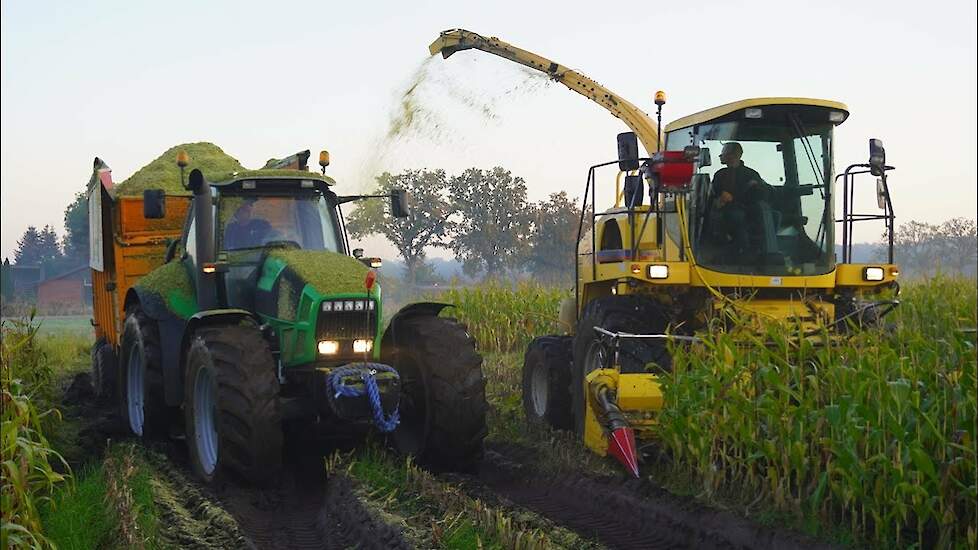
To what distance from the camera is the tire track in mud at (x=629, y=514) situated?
5.27m

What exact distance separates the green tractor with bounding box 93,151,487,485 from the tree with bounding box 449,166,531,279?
3046cm

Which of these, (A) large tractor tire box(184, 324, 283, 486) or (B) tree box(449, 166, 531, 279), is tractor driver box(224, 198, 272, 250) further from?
(B) tree box(449, 166, 531, 279)

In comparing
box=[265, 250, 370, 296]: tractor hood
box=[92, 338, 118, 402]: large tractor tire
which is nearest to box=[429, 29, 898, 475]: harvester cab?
box=[265, 250, 370, 296]: tractor hood

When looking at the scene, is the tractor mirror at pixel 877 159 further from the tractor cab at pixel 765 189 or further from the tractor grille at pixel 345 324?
the tractor grille at pixel 345 324

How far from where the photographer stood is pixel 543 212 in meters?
40.9

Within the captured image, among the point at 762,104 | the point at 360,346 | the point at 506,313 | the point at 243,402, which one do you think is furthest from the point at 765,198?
the point at 506,313

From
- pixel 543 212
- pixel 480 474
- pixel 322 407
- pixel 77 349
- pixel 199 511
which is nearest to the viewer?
pixel 199 511

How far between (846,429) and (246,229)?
4689mm

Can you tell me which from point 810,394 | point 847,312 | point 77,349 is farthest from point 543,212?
point 810,394

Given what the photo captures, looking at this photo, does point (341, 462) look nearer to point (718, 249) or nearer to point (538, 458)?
point (538, 458)

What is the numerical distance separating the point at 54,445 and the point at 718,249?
5.78 metres

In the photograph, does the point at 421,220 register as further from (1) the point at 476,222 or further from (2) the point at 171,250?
(2) the point at 171,250

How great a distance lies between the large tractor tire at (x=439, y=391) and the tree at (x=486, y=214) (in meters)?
31.6

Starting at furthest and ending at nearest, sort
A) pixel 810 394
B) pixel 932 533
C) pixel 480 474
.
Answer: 1. pixel 480 474
2. pixel 810 394
3. pixel 932 533
